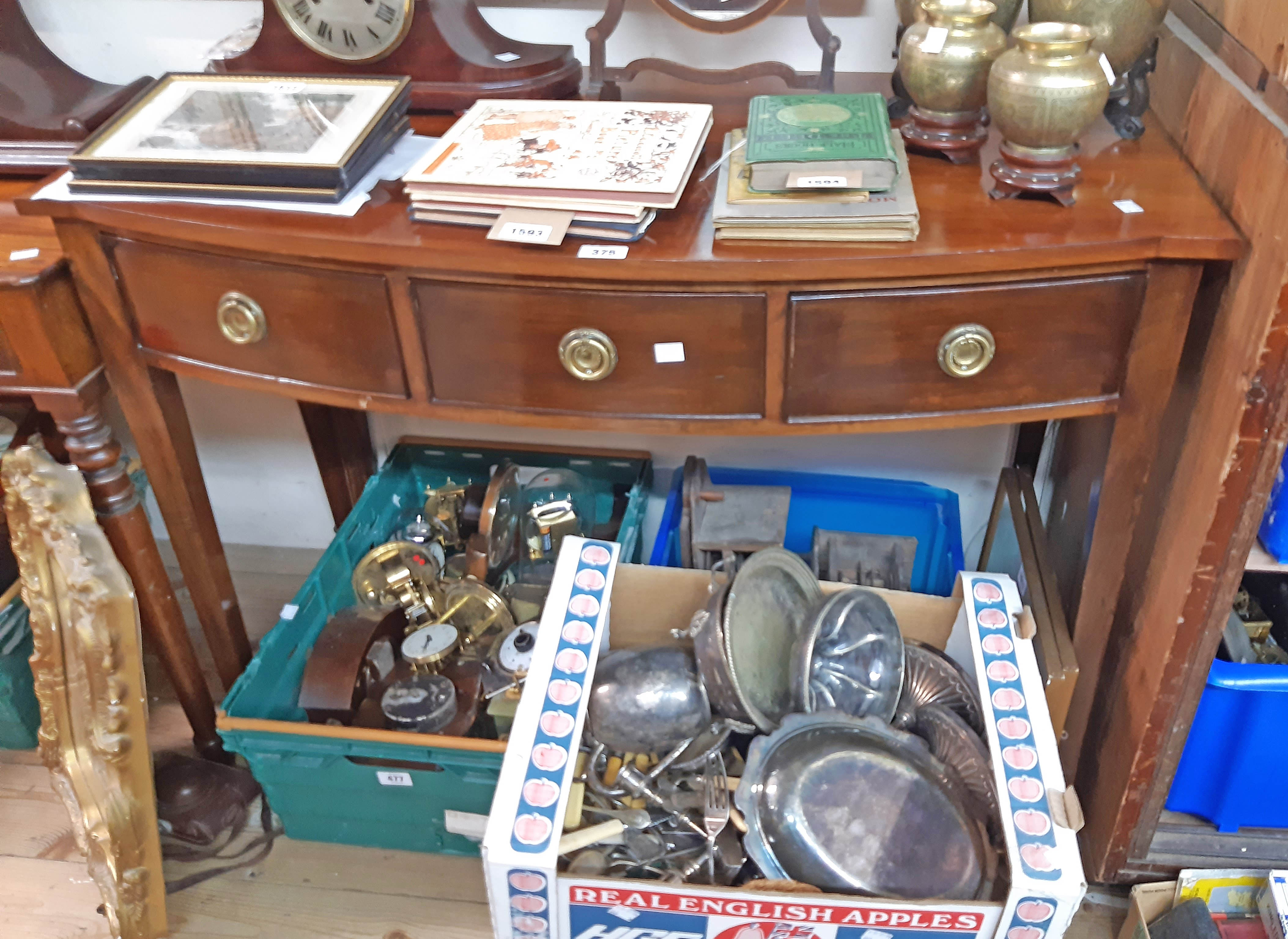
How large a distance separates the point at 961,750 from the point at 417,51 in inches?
39.6

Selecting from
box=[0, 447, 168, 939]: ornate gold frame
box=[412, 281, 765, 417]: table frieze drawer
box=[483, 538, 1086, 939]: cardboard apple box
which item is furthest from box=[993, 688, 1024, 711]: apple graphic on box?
box=[0, 447, 168, 939]: ornate gold frame

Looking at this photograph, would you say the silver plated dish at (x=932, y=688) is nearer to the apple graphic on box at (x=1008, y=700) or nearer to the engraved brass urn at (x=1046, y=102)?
the apple graphic on box at (x=1008, y=700)

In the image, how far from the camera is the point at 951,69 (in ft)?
3.17

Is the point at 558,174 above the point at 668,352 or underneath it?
above

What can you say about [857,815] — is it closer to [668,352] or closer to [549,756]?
[549,756]

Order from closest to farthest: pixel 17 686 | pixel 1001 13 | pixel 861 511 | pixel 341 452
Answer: pixel 1001 13 < pixel 17 686 < pixel 861 511 < pixel 341 452

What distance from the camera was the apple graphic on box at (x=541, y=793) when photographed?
89 centimetres

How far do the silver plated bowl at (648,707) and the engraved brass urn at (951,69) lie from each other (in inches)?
24.1

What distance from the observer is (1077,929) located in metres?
1.23

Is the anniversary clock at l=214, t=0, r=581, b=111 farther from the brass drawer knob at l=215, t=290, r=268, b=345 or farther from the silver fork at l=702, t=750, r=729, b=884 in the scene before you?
the silver fork at l=702, t=750, r=729, b=884

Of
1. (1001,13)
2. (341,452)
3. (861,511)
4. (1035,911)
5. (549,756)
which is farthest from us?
(341,452)

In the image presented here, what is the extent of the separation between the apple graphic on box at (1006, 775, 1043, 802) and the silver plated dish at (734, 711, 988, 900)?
7 cm

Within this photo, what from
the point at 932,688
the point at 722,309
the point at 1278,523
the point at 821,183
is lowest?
the point at 932,688

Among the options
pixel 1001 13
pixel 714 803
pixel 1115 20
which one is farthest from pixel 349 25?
pixel 714 803
